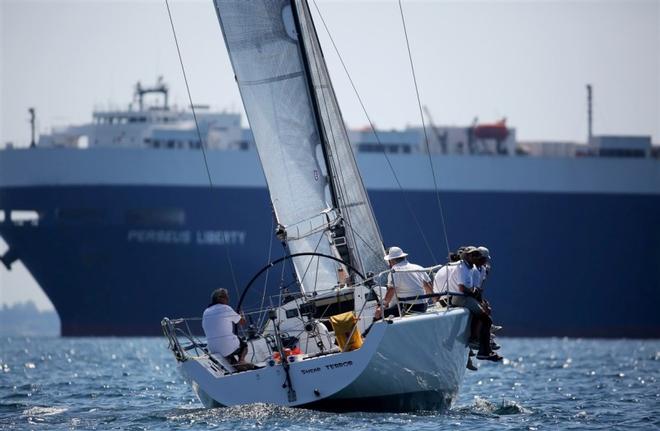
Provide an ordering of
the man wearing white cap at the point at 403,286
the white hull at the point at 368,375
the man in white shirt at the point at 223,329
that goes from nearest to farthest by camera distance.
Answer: the white hull at the point at 368,375, the man wearing white cap at the point at 403,286, the man in white shirt at the point at 223,329

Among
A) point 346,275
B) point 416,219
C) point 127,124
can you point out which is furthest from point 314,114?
point 127,124

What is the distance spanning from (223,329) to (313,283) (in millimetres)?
2129

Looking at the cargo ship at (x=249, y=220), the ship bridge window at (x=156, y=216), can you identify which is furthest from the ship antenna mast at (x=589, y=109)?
the ship bridge window at (x=156, y=216)

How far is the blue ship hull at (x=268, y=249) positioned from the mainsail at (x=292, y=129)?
26.2 meters

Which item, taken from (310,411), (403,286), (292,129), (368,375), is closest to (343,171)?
(292,129)

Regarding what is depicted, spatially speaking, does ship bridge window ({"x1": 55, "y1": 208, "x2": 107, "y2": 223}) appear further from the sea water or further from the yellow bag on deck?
the yellow bag on deck

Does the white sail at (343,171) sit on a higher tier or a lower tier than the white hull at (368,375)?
higher

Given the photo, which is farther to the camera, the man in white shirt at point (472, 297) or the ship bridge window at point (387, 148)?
the ship bridge window at point (387, 148)

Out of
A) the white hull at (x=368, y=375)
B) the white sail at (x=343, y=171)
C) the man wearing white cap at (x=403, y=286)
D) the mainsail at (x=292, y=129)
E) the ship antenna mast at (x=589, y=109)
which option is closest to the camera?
the white hull at (x=368, y=375)

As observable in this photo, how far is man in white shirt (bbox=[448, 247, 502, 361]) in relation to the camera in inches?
580

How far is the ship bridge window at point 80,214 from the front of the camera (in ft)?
149

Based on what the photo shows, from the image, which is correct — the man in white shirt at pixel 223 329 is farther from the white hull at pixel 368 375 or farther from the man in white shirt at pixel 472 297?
the man in white shirt at pixel 472 297

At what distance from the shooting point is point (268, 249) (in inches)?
1757

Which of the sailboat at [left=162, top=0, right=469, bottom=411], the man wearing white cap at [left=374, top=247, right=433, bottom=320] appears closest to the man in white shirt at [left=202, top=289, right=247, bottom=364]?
the sailboat at [left=162, top=0, right=469, bottom=411]
